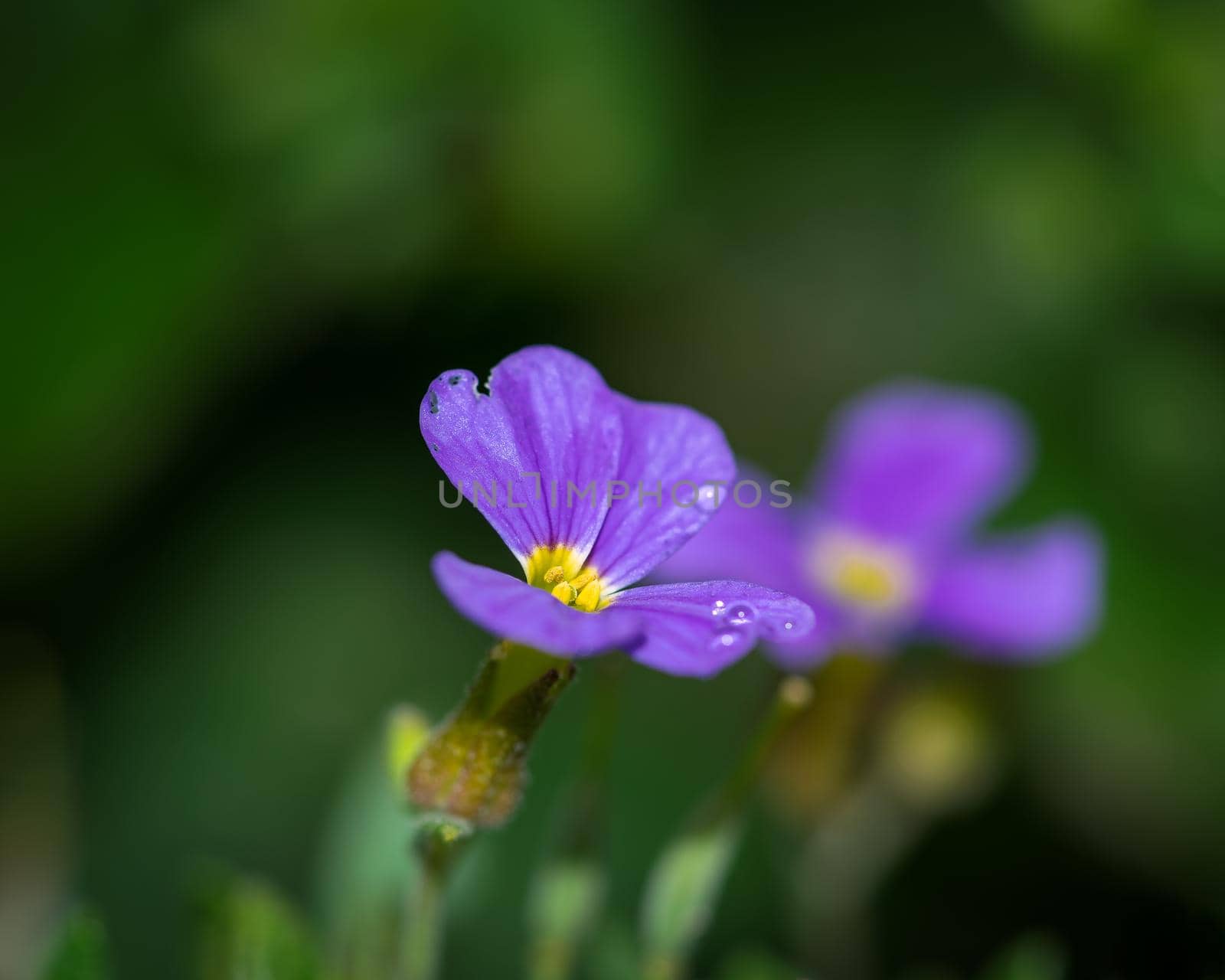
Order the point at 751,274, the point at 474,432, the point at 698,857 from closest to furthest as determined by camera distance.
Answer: the point at 474,432
the point at 698,857
the point at 751,274

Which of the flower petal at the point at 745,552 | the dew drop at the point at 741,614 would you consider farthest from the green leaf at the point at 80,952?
the flower petal at the point at 745,552

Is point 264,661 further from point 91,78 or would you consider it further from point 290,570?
point 91,78

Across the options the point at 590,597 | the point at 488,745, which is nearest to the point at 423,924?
the point at 488,745

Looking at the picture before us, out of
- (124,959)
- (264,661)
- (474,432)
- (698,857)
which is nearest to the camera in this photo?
(474,432)

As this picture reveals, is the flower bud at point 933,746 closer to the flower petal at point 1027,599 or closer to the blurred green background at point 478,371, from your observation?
the flower petal at point 1027,599

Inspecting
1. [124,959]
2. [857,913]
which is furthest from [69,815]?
[857,913]

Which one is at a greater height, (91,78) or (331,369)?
(91,78)

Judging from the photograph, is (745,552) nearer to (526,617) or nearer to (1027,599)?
(1027,599)

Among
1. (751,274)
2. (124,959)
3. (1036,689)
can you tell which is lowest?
(124,959)
